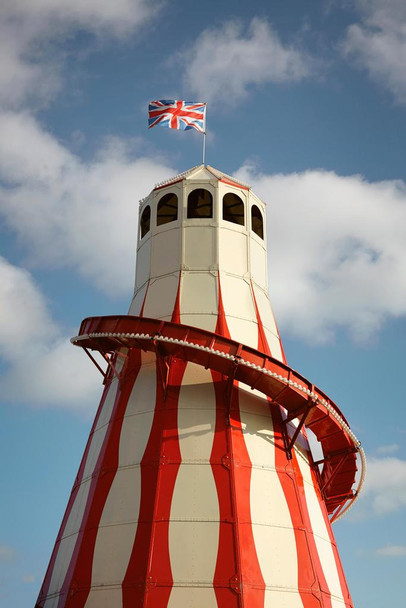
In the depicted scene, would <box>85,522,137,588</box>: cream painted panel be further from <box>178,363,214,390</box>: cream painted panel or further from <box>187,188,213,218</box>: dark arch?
<box>187,188,213,218</box>: dark arch

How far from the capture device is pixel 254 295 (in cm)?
3081

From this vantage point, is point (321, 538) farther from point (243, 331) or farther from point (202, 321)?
point (202, 321)

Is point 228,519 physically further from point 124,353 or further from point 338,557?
point 124,353

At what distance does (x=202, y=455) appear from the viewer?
24.6 meters

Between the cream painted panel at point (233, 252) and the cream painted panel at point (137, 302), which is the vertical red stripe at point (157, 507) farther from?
the cream painted panel at point (233, 252)

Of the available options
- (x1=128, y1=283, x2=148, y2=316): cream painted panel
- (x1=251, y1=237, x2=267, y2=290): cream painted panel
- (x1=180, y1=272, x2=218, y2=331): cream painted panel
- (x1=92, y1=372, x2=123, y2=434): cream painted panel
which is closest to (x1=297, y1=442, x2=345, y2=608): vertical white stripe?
(x1=180, y1=272, x2=218, y2=331): cream painted panel

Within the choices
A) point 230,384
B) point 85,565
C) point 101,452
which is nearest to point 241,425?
point 230,384

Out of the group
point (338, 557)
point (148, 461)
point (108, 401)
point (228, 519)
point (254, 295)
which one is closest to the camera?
point (228, 519)

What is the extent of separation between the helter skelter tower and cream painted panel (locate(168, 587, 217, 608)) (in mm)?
43

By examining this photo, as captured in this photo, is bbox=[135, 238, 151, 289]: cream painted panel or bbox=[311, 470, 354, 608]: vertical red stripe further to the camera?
bbox=[135, 238, 151, 289]: cream painted panel

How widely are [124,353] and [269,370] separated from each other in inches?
282

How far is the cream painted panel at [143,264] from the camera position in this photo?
31881 millimetres

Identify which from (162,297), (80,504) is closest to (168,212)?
(162,297)

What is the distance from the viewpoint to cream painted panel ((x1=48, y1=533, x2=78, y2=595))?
80.0 feet
